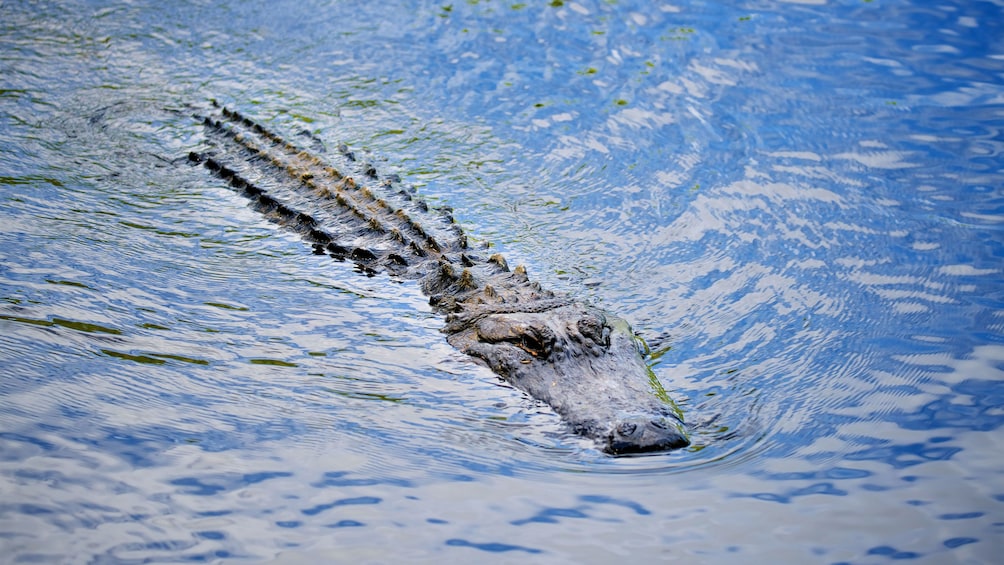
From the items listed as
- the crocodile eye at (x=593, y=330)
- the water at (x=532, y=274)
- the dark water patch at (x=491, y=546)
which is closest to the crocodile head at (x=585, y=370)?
the crocodile eye at (x=593, y=330)

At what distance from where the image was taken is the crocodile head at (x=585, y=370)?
4707 mm

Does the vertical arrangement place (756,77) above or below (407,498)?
above

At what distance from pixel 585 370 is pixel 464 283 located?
4.63 feet

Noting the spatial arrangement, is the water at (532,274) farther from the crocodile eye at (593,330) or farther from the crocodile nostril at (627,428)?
the crocodile eye at (593,330)

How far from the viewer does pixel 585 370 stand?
5344 mm

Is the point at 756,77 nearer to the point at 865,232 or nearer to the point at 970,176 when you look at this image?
the point at 970,176

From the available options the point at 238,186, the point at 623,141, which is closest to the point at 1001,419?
the point at 623,141

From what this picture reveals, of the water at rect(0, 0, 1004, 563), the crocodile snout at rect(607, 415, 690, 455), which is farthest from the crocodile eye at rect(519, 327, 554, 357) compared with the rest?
the crocodile snout at rect(607, 415, 690, 455)

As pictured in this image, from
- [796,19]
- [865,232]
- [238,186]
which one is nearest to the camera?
[865,232]

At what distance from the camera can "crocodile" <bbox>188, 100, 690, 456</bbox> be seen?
16.4ft

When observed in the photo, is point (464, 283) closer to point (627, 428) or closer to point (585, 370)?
point (585, 370)

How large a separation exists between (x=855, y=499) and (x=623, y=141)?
594 cm

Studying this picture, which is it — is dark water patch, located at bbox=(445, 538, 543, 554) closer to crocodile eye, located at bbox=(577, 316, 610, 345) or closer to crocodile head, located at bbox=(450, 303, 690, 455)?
crocodile head, located at bbox=(450, 303, 690, 455)

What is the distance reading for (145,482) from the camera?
4.28m
